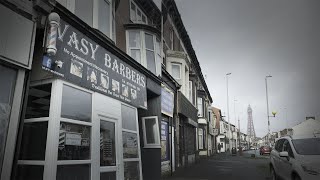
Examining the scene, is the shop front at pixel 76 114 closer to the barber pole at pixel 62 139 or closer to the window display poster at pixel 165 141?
the barber pole at pixel 62 139

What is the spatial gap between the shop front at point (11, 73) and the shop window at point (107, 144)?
111 inches

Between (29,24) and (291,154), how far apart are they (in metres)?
8.24

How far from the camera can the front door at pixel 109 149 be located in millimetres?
8078

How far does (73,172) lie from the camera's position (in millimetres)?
6719

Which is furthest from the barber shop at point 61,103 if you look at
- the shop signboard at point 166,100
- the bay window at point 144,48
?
the shop signboard at point 166,100

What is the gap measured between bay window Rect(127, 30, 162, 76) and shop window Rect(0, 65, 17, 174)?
7.56 metres

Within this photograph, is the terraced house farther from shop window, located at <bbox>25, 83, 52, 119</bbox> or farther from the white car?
the white car

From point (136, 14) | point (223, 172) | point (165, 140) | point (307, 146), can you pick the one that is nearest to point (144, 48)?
point (136, 14)

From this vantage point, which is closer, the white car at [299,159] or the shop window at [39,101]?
the shop window at [39,101]

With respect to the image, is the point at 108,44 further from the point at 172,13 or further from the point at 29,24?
the point at 172,13

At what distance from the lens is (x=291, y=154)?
959 cm

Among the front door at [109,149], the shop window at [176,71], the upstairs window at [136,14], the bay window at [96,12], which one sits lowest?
the front door at [109,149]

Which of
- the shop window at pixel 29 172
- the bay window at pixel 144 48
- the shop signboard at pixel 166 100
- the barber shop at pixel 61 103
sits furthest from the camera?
the shop signboard at pixel 166 100

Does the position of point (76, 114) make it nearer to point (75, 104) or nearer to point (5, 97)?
point (75, 104)
